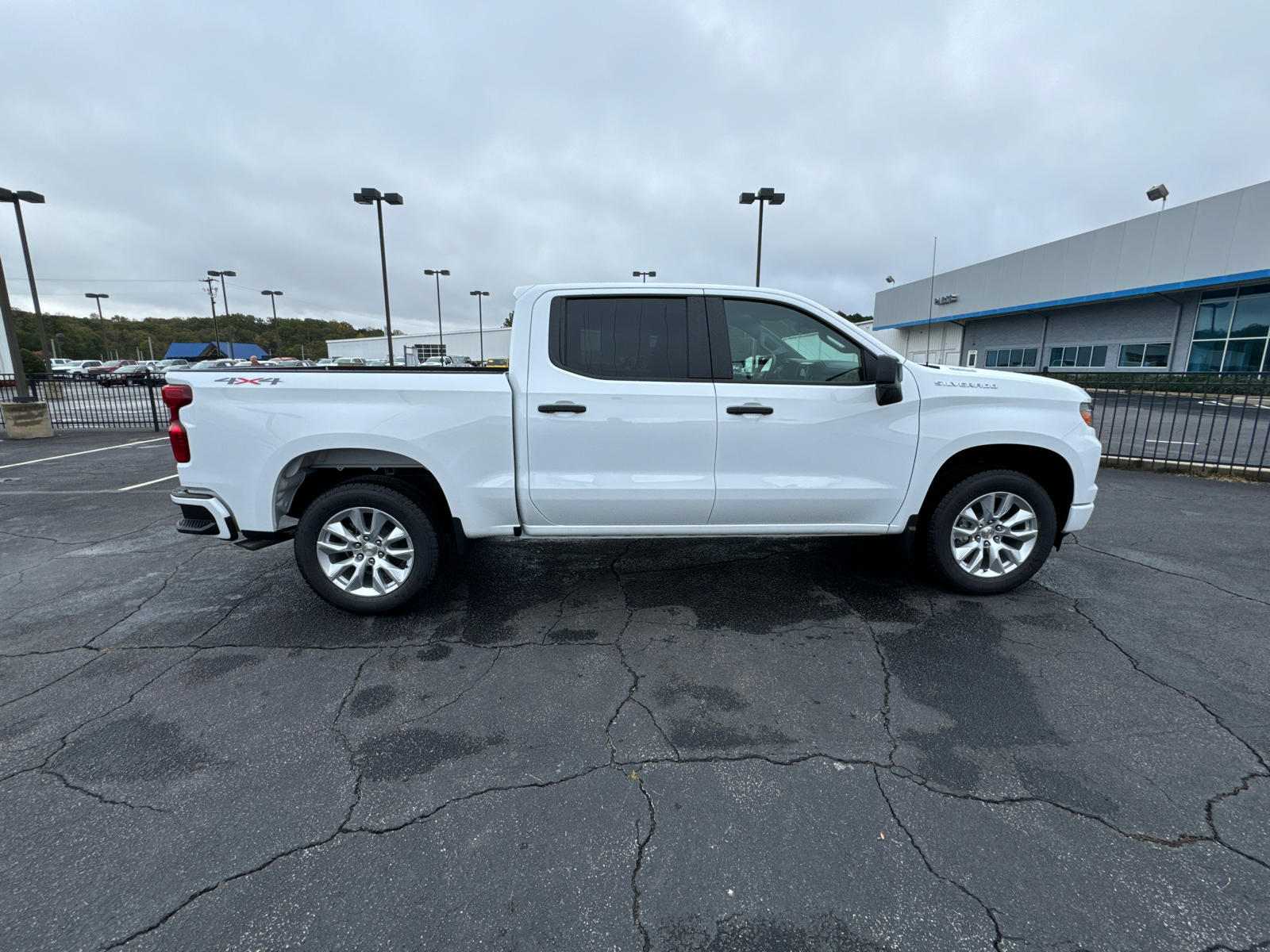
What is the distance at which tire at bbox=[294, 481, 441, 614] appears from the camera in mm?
3619

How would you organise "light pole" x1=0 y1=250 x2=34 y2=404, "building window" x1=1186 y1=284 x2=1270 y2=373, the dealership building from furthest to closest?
A: the dealership building < "building window" x1=1186 y1=284 x2=1270 y2=373 < "light pole" x1=0 y1=250 x2=34 y2=404

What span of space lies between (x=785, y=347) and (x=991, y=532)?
1.90 metres

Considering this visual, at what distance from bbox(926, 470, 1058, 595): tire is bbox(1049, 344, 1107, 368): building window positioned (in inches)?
1328

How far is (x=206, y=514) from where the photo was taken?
12.0 ft

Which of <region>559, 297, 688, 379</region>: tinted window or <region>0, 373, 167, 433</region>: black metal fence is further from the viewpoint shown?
<region>0, 373, 167, 433</region>: black metal fence

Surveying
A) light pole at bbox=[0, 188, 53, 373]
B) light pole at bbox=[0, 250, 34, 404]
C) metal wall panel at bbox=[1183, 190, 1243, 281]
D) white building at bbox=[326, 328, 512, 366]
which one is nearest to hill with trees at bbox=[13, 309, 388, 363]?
white building at bbox=[326, 328, 512, 366]

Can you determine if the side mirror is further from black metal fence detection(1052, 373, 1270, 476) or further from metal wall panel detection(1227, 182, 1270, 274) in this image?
metal wall panel detection(1227, 182, 1270, 274)

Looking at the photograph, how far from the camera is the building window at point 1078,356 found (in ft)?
98.2

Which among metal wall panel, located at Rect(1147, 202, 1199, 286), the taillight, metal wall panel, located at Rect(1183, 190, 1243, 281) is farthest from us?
metal wall panel, located at Rect(1147, 202, 1199, 286)

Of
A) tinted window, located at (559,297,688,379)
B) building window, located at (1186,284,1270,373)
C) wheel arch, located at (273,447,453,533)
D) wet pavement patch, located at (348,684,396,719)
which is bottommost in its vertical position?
wet pavement patch, located at (348,684,396,719)

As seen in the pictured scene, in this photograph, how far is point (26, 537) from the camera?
5.55 metres

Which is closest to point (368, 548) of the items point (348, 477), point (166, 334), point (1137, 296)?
point (348, 477)

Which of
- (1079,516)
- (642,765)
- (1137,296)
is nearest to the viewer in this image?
(642,765)

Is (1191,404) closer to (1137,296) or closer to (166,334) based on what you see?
(1137,296)
